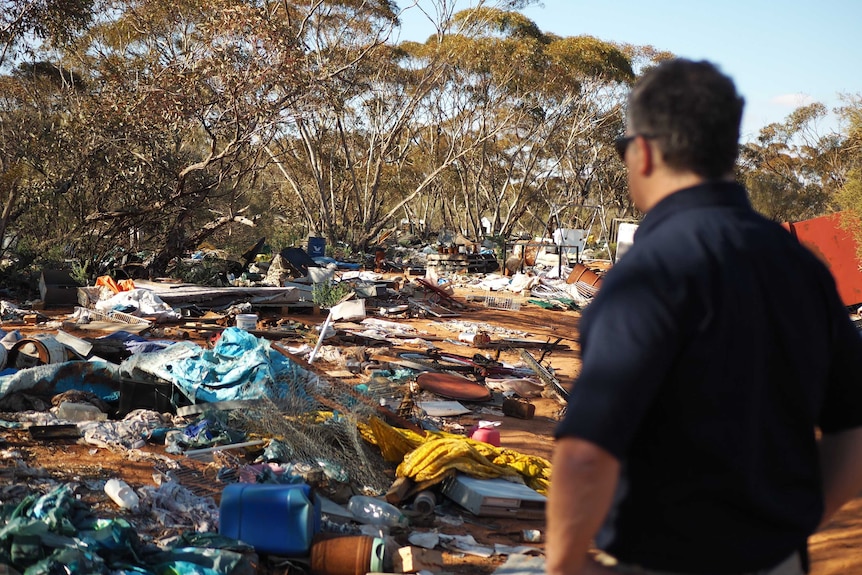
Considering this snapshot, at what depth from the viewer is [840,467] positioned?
1.75 metres

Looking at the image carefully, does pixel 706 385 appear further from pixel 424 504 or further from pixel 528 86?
pixel 528 86

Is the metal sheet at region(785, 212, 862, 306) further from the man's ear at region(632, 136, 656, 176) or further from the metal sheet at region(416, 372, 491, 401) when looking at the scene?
the man's ear at region(632, 136, 656, 176)

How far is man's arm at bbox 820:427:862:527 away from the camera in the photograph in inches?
68.6

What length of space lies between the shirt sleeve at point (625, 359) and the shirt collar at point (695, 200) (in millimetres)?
160

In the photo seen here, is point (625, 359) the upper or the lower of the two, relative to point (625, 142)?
lower

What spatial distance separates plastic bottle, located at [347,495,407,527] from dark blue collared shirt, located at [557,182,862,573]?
161 inches

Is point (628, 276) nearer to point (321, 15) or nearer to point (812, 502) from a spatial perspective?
point (812, 502)

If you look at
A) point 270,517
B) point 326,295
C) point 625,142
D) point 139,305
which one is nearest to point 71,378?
point 270,517

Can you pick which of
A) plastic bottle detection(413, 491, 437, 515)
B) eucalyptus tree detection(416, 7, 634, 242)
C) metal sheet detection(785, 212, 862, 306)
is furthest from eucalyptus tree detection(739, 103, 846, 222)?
plastic bottle detection(413, 491, 437, 515)

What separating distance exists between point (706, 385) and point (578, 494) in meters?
0.29

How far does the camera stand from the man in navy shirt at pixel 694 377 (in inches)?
56.6

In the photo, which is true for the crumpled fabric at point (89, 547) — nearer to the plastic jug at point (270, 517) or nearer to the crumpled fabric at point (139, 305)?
the plastic jug at point (270, 517)

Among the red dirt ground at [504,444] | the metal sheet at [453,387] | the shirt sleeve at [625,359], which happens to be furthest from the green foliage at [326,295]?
the shirt sleeve at [625,359]

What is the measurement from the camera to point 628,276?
1.47 meters
